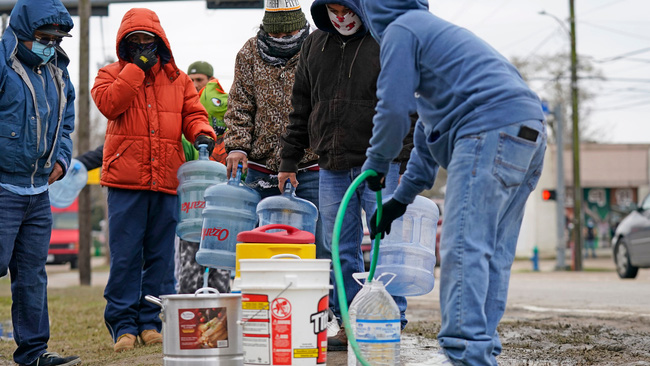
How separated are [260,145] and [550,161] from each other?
42144 mm

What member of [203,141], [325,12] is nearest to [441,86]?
[325,12]

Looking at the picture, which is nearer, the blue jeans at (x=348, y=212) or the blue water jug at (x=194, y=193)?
the blue jeans at (x=348, y=212)

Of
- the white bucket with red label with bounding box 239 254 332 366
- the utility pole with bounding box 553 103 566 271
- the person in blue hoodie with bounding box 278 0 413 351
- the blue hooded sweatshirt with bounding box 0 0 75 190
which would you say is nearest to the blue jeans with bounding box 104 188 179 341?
the blue hooded sweatshirt with bounding box 0 0 75 190

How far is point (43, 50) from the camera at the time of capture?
18.2 feet

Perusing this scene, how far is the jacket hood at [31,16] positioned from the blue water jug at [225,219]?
5.17 ft

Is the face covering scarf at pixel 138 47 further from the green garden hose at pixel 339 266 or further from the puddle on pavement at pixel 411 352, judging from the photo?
the green garden hose at pixel 339 266

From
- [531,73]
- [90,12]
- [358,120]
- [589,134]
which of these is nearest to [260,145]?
[358,120]

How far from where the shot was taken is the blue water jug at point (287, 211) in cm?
582

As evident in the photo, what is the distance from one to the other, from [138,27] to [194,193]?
5.07 ft

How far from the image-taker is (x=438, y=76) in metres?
3.80

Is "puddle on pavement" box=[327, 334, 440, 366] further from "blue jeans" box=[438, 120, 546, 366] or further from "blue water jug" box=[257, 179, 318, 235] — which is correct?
"blue water jug" box=[257, 179, 318, 235]

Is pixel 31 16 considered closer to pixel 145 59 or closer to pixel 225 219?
pixel 145 59

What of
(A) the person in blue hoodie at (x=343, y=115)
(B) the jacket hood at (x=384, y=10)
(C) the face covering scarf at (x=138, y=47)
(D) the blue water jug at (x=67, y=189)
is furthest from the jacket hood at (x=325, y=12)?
(D) the blue water jug at (x=67, y=189)

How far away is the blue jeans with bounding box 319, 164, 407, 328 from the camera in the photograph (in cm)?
527
